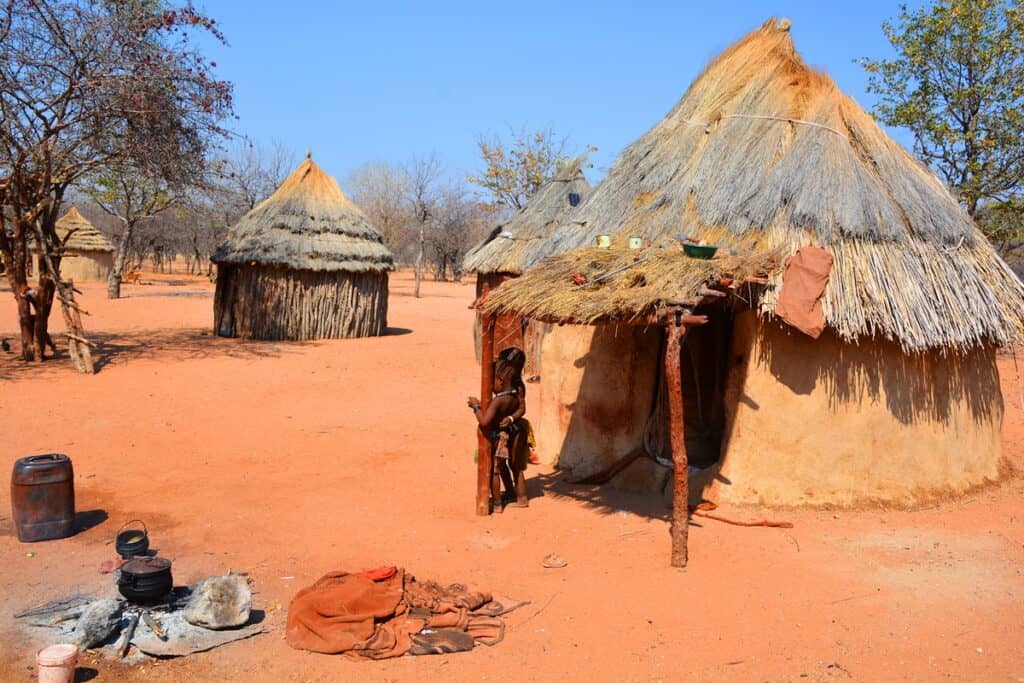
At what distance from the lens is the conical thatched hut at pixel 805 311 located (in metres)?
6.80

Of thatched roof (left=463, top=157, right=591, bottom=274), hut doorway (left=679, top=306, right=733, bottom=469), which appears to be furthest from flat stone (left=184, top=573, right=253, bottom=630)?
thatched roof (left=463, top=157, right=591, bottom=274)

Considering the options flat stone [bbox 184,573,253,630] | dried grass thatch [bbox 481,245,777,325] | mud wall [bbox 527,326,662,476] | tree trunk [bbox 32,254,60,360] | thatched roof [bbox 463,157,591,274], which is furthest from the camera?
thatched roof [bbox 463,157,591,274]

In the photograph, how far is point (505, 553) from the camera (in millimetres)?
6340

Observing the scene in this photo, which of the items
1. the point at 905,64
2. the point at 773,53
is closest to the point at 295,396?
the point at 773,53

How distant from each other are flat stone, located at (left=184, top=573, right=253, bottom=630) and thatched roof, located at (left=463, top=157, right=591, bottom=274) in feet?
34.3

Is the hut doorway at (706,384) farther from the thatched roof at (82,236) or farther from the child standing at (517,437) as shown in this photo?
the thatched roof at (82,236)

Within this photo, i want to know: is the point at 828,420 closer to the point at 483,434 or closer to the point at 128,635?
the point at 483,434

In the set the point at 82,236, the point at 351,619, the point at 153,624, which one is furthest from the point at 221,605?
the point at 82,236

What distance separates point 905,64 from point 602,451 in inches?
563

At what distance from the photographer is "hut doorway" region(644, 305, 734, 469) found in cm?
822

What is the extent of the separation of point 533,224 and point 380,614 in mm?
11364

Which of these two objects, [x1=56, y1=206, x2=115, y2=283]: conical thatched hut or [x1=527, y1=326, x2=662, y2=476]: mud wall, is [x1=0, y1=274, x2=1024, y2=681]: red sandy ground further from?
[x1=56, y1=206, x2=115, y2=283]: conical thatched hut

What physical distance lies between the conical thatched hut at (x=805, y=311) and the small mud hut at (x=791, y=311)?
0.02 metres

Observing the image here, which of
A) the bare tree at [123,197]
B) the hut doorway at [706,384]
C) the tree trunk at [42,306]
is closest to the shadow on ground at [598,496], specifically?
the hut doorway at [706,384]
